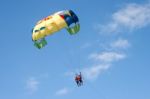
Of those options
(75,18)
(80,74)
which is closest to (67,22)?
(75,18)

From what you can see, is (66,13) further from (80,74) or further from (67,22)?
(80,74)

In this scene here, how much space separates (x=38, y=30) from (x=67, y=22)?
139 inches

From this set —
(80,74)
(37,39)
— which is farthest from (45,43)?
(80,74)

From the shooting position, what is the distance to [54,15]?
69.9 m

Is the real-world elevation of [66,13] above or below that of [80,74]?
above

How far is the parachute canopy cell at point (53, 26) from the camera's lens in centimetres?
6769

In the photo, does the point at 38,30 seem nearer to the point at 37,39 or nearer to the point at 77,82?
the point at 37,39

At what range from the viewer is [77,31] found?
6869 centimetres

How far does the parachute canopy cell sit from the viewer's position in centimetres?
6769

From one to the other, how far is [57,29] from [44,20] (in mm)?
3048

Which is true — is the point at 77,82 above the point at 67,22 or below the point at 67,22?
below

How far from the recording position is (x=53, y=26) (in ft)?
222

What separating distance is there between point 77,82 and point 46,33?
694 centimetres

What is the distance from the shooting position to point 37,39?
68.7 m
